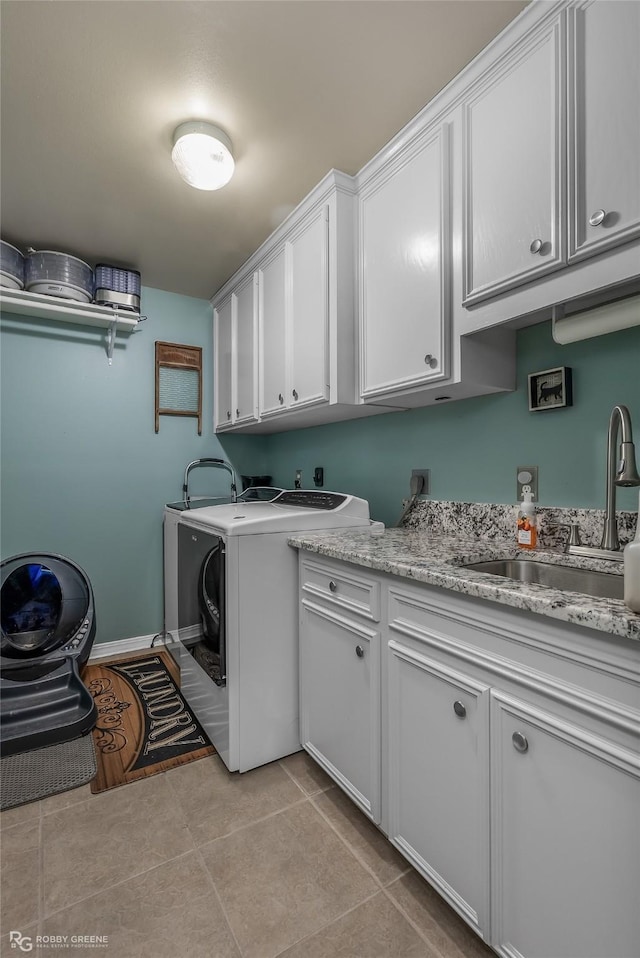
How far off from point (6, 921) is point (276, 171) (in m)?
2.72

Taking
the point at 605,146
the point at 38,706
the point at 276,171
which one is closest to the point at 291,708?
the point at 38,706

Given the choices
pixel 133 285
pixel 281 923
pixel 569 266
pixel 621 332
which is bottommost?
pixel 281 923

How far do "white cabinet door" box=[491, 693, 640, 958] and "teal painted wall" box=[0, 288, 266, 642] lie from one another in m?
2.61

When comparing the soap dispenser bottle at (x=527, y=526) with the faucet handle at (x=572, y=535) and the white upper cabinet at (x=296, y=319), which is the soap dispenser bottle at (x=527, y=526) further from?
the white upper cabinet at (x=296, y=319)

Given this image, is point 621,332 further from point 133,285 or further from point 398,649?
point 133,285

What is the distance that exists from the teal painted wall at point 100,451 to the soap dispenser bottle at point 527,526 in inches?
93.3

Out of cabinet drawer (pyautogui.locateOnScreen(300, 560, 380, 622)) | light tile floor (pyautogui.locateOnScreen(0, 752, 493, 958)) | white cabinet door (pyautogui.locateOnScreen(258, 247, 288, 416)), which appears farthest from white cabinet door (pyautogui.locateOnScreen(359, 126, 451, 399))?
light tile floor (pyautogui.locateOnScreen(0, 752, 493, 958))

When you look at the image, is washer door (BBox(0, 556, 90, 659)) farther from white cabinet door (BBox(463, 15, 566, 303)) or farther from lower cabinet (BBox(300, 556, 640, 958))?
white cabinet door (BBox(463, 15, 566, 303))

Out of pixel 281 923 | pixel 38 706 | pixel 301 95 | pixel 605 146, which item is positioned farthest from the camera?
pixel 38 706

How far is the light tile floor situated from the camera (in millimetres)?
1137

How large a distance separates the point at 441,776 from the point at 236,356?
249cm

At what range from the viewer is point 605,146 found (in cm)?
106

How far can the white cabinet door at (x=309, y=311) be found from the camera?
78.2 inches

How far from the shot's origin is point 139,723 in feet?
6.95
